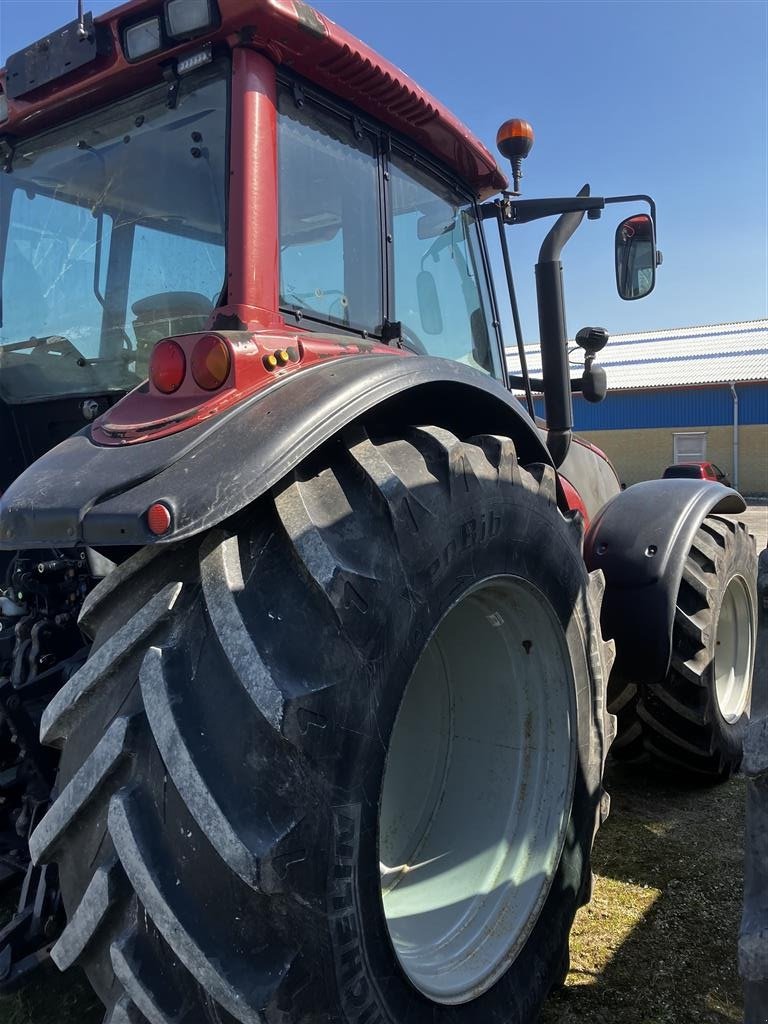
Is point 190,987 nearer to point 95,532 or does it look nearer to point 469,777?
point 95,532

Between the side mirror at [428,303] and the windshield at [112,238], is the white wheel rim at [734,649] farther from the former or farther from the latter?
the windshield at [112,238]

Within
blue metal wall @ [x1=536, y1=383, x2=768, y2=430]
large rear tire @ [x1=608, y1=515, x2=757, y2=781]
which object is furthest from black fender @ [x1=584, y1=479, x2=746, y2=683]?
blue metal wall @ [x1=536, y1=383, x2=768, y2=430]

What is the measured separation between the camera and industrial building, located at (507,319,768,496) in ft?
75.9

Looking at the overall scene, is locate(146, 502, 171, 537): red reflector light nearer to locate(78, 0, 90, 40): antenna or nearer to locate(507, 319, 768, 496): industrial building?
locate(78, 0, 90, 40): antenna

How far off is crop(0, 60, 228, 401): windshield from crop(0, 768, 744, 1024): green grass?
1.72 metres

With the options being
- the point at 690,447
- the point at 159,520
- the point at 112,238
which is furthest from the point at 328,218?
the point at 690,447

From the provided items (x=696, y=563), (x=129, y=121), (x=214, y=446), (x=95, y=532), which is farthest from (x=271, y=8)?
(x=696, y=563)

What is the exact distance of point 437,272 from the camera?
110 inches

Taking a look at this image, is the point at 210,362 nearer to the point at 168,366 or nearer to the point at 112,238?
the point at 168,366

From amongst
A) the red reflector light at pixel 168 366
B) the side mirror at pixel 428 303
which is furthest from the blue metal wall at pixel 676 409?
the red reflector light at pixel 168 366

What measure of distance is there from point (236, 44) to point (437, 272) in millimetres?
1094

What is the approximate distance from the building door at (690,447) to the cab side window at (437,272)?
2242 cm

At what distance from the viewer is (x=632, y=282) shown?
305cm

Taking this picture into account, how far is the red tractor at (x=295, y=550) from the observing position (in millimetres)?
1291
